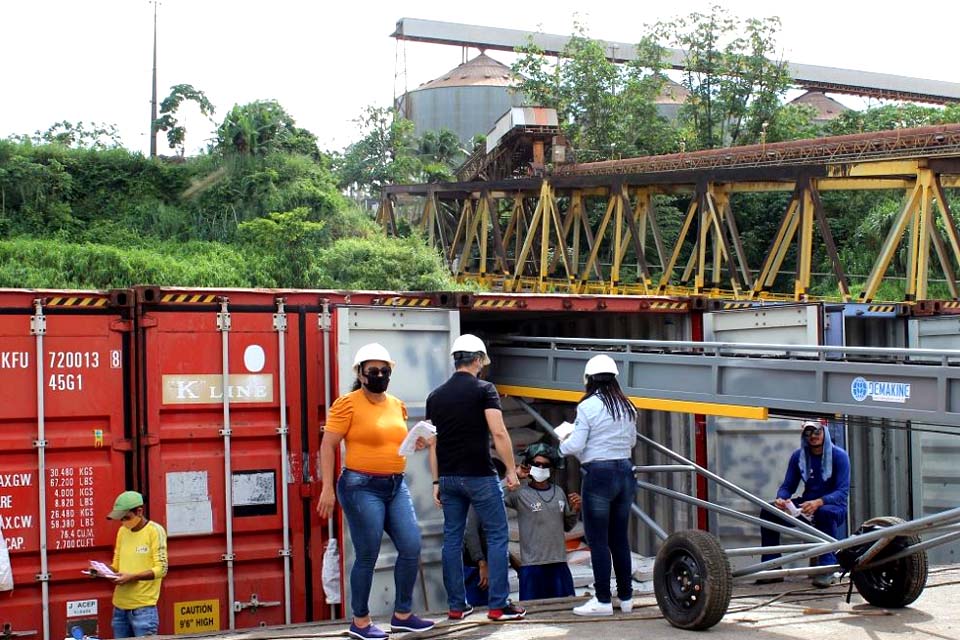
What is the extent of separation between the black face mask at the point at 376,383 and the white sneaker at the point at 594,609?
190 cm

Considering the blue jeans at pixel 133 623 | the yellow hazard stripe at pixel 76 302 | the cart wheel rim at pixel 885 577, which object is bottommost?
the blue jeans at pixel 133 623

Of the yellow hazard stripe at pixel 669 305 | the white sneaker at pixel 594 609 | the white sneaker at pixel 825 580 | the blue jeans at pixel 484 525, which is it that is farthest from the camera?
the yellow hazard stripe at pixel 669 305

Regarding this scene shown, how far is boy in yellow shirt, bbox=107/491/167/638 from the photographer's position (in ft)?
21.1

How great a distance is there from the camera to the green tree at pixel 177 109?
1501 inches

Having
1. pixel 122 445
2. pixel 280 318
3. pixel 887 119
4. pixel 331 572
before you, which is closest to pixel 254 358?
pixel 280 318

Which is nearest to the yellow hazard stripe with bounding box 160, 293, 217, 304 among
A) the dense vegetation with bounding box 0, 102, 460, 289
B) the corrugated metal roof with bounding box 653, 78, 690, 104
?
the dense vegetation with bounding box 0, 102, 460, 289

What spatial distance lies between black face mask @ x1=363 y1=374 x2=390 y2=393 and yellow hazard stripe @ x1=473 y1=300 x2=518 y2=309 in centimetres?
251

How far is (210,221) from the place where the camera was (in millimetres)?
33031

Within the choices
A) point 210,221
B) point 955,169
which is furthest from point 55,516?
point 210,221

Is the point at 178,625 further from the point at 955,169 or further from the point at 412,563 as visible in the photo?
the point at 955,169

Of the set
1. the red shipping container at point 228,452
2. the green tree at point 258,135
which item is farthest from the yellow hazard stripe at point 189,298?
the green tree at point 258,135

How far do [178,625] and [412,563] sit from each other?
2.19 m

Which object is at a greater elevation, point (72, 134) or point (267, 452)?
point (72, 134)

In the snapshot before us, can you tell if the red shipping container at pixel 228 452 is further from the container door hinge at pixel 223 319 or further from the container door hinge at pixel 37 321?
the container door hinge at pixel 37 321
